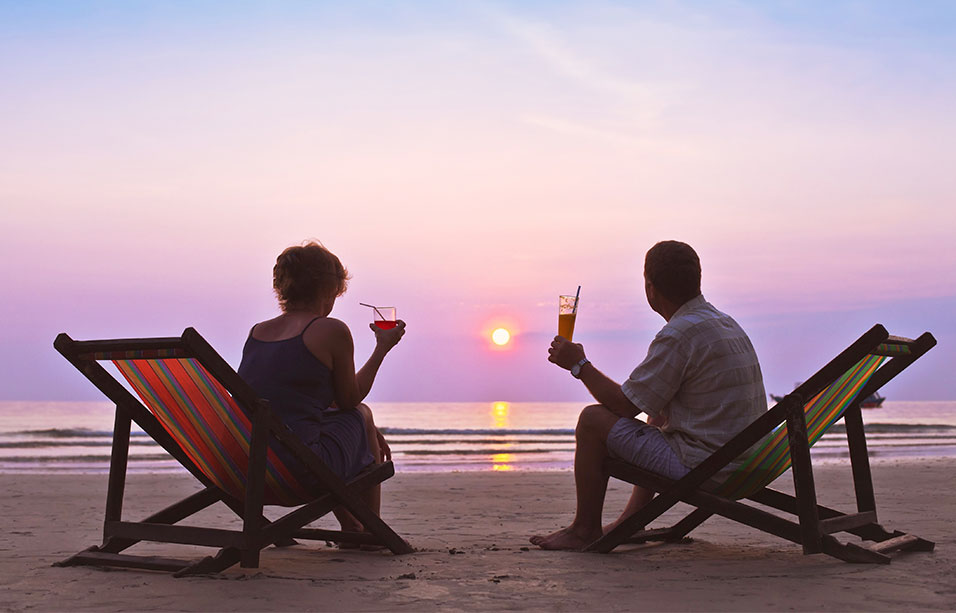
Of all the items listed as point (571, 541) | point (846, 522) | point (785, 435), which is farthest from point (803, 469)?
point (571, 541)

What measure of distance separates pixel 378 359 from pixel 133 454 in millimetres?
13267

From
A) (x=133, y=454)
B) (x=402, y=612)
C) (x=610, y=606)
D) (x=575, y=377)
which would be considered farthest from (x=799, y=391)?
(x=133, y=454)

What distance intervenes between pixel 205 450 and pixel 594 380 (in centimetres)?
178

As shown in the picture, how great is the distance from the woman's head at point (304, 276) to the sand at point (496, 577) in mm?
1215

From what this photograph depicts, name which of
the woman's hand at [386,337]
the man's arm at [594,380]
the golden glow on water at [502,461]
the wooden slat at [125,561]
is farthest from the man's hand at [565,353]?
the golden glow on water at [502,461]

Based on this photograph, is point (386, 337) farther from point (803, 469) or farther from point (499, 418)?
point (499, 418)

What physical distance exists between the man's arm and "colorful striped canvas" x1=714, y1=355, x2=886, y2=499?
21.4 inches

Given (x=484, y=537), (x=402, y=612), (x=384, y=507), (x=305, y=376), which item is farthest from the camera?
(x=384, y=507)

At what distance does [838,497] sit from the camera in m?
8.08

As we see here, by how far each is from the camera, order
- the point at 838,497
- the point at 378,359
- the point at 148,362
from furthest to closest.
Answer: the point at 838,497 → the point at 378,359 → the point at 148,362

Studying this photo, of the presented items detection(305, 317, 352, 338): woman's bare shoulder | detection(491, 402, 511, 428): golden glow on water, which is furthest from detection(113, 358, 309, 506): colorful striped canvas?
detection(491, 402, 511, 428): golden glow on water

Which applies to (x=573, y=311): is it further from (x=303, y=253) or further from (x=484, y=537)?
(x=484, y=537)

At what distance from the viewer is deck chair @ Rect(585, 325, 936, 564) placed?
12.9ft

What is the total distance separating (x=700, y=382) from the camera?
4.25m
